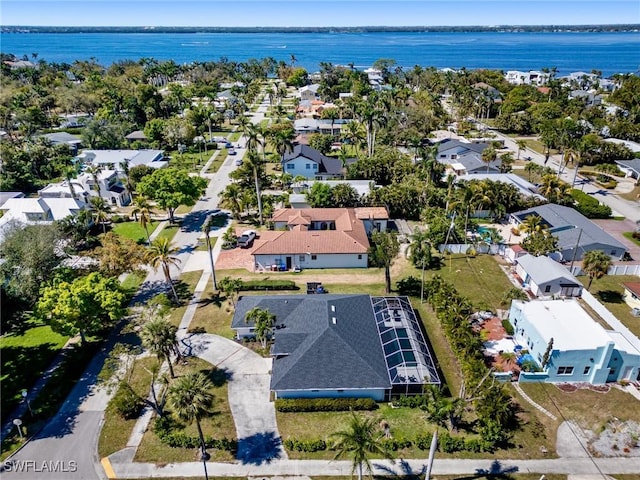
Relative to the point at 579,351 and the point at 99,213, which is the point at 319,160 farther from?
the point at 579,351

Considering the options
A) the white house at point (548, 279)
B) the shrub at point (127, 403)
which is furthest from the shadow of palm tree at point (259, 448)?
the white house at point (548, 279)

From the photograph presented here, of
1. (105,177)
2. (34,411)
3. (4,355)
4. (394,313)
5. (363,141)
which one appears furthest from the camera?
(363,141)

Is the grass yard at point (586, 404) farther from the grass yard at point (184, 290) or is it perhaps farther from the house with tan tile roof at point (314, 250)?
the grass yard at point (184, 290)

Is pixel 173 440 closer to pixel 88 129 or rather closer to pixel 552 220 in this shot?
pixel 552 220

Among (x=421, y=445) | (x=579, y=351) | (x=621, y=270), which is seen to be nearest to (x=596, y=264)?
(x=621, y=270)

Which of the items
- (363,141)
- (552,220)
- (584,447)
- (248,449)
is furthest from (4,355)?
(363,141)

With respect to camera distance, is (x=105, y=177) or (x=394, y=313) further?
(x=105, y=177)

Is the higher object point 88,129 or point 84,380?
point 88,129
